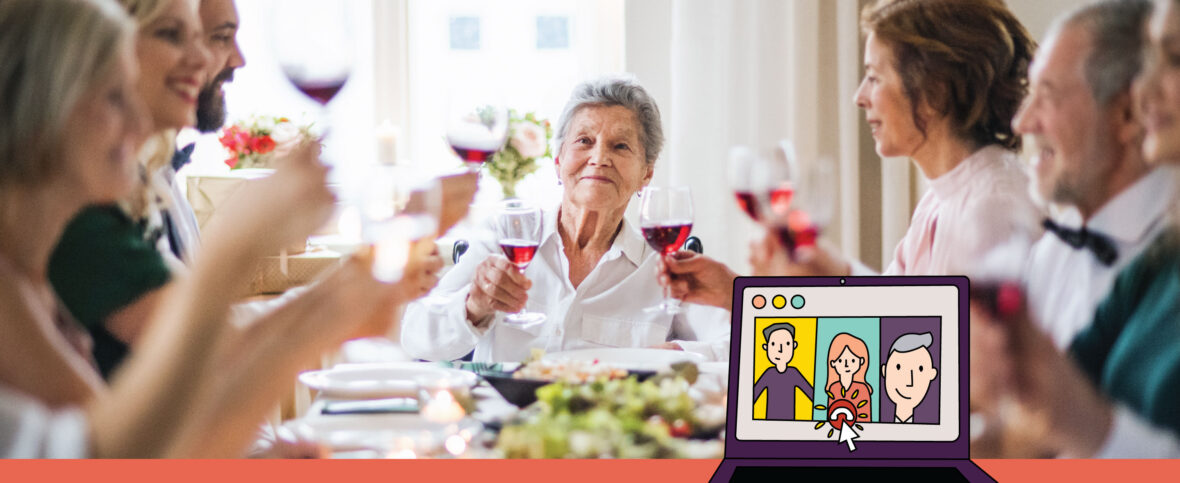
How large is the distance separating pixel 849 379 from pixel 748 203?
1.09 ft

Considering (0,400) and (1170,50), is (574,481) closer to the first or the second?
(0,400)

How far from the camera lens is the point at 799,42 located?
4.18ft

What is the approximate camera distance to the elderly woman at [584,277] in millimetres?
1338

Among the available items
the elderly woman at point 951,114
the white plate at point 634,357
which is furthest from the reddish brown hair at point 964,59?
the white plate at point 634,357

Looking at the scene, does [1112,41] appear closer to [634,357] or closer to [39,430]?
[634,357]

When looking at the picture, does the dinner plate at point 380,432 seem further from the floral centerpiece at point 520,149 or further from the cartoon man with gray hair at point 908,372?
the cartoon man with gray hair at point 908,372

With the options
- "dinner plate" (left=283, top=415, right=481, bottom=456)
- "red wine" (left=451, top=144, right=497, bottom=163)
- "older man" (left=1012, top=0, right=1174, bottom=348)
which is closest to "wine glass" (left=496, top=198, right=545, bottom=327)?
"red wine" (left=451, top=144, right=497, bottom=163)

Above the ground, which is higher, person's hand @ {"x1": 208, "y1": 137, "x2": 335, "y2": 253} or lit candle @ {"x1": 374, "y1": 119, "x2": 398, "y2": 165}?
lit candle @ {"x1": 374, "y1": 119, "x2": 398, "y2": 165}

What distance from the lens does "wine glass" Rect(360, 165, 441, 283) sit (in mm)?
1139

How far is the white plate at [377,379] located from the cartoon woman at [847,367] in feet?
1.59

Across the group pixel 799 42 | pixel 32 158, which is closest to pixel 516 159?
pixel 799 42

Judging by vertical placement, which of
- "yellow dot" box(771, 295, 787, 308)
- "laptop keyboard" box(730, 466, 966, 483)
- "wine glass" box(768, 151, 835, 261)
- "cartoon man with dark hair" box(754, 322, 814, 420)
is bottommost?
"laptop keyboard" box(730, 466, 966, 483)

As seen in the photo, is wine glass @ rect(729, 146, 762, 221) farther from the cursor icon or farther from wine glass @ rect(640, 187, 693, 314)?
the cursor icon

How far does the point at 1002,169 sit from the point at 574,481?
25.1 inches
